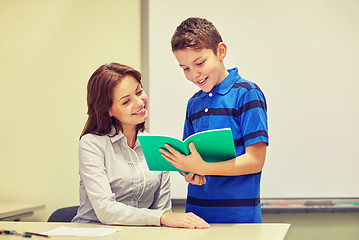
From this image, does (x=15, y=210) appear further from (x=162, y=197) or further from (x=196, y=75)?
(x=196, y=75)

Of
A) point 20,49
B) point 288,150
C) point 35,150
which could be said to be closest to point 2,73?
point 20,49

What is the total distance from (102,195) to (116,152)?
0.84 feet

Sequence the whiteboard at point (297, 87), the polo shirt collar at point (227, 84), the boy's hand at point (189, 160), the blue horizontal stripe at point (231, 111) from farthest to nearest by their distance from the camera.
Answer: the whiteboard at point (297, 87), the polo shirt collar at point (227, 84), the blue horizontal stripe at point (231, 111), the boy's hand at point (189, 160)

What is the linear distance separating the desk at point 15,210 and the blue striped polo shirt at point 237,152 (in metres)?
1.37

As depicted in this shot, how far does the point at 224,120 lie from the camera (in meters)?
1.76

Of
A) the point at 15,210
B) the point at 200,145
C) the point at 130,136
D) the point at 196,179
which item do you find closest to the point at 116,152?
the point at 130,136

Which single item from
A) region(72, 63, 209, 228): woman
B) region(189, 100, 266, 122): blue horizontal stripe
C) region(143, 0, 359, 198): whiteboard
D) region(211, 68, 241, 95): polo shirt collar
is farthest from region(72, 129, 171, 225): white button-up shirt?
region(143, 0, 359, 198): whiteboard

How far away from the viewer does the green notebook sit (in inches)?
58.2

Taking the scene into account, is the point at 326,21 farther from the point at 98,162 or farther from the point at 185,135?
the point at 98,162

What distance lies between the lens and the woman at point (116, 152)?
1.84m

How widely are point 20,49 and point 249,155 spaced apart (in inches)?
81.8

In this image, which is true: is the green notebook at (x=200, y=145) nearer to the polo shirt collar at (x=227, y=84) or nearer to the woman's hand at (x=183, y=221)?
the woman's hand at (x=183, y=221)

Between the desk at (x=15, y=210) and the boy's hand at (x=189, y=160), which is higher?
the boy's hand at (x=189, y=160)

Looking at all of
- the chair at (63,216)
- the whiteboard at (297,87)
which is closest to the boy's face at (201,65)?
the chair at (63,216)
